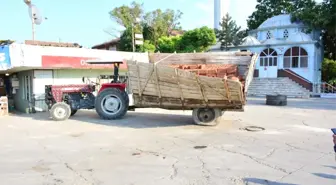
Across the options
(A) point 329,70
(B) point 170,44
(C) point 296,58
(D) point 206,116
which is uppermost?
(B) point 170,44

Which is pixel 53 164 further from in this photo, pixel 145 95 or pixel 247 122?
pixel 247 122

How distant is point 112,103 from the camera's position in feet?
36.8

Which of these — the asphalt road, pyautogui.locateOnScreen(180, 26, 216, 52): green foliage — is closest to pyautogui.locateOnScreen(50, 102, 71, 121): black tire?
the asphalt road

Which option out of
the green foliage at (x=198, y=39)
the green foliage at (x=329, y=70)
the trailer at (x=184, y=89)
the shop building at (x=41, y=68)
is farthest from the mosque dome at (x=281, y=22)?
the trailer at (x=184, y=89)

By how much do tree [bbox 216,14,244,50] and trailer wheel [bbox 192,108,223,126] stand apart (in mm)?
23384

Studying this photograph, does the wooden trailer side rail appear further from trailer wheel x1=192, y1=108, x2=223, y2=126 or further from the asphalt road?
the asphalt road

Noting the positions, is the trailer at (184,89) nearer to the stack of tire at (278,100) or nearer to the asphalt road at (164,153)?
the asphalt road at (164,153)

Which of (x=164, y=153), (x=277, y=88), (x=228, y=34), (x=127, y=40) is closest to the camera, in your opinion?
(x=164, y=153)

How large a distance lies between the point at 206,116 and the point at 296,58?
21880 millimetres

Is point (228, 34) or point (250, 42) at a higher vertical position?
point (228, 34)

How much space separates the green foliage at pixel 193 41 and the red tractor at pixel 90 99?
1706cm

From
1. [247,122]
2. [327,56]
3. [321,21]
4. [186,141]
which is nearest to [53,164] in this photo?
[186,141]

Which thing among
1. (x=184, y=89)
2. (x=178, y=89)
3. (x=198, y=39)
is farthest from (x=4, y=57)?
(x=198, y=39)

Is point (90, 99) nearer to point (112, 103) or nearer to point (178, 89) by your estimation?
point (112, 103)
